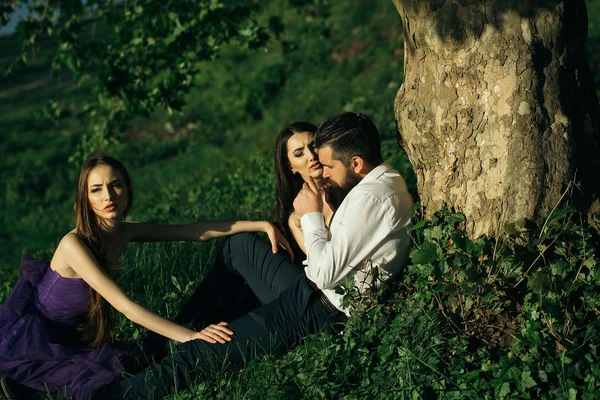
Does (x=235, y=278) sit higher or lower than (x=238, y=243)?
lower

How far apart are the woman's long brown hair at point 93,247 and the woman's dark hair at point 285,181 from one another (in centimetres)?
119

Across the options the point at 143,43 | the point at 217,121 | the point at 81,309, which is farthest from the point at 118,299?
the point at 217,121

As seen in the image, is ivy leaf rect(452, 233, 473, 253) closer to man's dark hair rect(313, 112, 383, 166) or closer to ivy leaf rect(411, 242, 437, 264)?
ivy leaf rect(411, 242, 437, 264)

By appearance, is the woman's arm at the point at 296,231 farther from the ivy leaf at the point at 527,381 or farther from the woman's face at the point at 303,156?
the ivy leaf at the point at 527,381

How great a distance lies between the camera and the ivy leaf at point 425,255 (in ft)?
13.2

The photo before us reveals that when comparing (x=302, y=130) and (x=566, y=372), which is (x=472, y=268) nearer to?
(x=566, y=372)

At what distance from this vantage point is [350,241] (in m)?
4.17

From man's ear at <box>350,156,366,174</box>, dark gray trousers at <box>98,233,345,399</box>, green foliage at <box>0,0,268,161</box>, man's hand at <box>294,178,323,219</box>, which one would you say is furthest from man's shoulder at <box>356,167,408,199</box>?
green foliage at <box>0,0,268,161</box>

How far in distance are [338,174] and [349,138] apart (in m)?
0.23

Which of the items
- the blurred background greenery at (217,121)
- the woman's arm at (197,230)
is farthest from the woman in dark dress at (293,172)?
the blurred background greenery at (217,121)

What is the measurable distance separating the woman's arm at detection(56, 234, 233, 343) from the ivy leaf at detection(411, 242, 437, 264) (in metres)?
1.13

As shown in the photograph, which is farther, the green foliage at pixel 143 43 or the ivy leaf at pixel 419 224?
the green foliage at pixel 143 43

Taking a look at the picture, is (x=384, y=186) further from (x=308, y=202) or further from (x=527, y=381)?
(x=527, y=381)

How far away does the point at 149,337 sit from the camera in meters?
4.89
